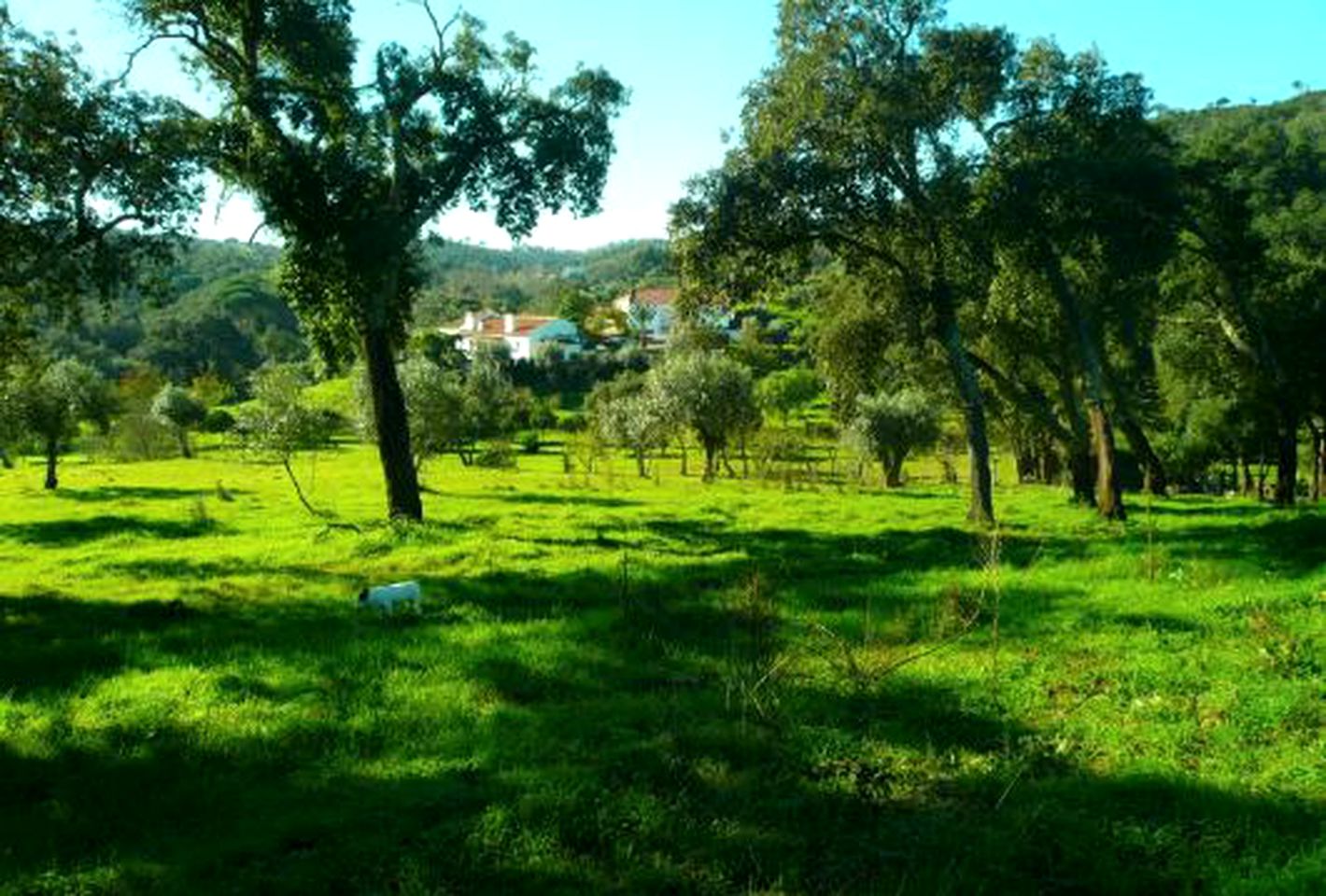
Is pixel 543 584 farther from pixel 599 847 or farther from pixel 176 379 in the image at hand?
pixel 176 379

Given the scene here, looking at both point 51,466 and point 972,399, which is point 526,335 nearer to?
point 51,466

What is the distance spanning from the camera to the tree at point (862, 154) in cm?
2362

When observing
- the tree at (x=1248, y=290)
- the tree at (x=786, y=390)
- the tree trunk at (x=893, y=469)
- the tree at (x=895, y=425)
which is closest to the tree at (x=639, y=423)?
the tree at (x=895, y=425)

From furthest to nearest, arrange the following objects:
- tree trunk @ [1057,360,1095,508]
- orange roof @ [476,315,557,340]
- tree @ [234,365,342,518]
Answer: orange roof @ [476,315,557,340]
tree @ [234,365,342,518]
tree trunk @ [1057,360,1095,508]

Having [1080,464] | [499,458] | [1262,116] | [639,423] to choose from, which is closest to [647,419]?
[639,423]

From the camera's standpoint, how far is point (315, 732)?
32.0 feet

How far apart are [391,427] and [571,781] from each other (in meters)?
19.0

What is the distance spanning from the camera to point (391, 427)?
85.5 ft

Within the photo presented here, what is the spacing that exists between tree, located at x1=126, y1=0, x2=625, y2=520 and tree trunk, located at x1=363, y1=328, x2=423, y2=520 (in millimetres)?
36

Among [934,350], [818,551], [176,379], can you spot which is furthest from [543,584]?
[176,379]

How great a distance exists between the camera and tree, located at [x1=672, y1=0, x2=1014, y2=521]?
77.5 feet

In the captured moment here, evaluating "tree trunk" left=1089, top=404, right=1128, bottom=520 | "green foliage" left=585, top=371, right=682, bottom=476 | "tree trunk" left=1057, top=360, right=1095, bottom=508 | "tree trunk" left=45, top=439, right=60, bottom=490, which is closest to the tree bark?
"tree trunk" left=1057, top=360, right=1095, bottom=508

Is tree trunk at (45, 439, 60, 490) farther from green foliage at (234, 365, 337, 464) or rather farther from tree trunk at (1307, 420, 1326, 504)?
tree trunk at (1307, 420, 1326, 504)

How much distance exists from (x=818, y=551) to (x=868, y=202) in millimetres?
9660
